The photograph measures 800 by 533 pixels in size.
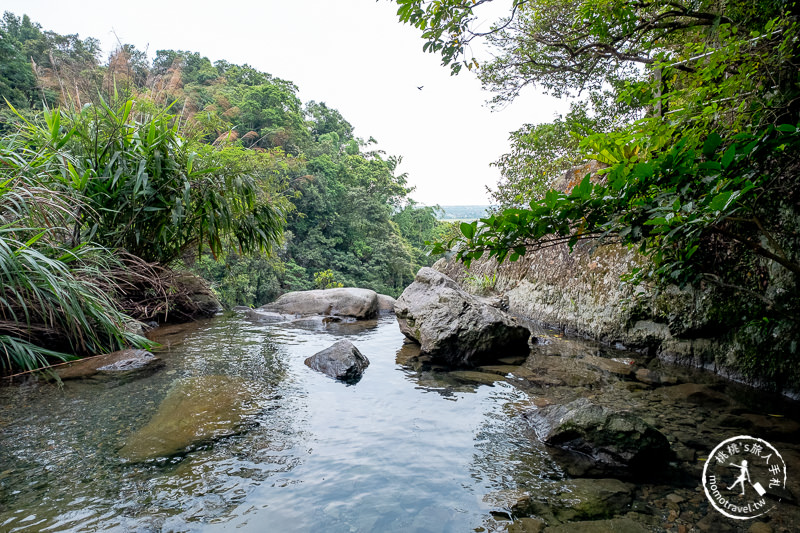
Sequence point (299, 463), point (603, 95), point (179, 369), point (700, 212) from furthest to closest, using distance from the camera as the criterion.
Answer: point (603, 95)
point (179, 369)
point (299, 463)
point (700, 212)

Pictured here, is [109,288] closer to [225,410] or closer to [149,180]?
[149,180]

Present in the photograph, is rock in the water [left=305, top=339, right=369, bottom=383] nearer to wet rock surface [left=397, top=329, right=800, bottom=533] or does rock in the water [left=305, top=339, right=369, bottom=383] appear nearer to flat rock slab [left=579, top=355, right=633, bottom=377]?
wet rock surface [left=397, top=329, right=800, bottom=533]

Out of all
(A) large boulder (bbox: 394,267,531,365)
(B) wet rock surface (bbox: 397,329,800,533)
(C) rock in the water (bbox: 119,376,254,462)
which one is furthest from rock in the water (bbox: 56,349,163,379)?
(A) large boulder (bbox: 394,267,531,365)

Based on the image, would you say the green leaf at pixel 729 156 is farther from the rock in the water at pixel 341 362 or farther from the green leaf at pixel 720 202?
the rock in the water at pixel 341 362

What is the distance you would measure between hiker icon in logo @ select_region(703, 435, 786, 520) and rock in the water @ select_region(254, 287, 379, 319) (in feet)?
21.4

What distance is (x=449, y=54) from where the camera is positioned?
3.15 m

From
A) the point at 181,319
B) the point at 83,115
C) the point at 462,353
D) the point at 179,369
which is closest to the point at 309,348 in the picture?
the point at 179,369

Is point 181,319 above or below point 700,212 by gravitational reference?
below

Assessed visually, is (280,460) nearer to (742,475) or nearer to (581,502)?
(581,502)

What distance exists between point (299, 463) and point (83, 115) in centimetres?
538

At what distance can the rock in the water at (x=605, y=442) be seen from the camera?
7.44 feet

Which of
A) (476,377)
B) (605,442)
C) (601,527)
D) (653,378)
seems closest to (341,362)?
(476,377)

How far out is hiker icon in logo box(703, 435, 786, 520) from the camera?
6.12 feet

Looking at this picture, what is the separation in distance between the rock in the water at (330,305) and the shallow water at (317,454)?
4.08m
